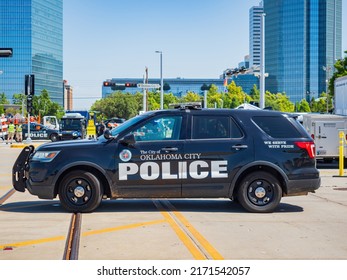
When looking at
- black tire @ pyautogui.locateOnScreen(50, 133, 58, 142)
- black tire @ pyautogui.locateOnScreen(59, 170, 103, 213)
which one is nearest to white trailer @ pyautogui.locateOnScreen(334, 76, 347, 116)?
black tire @ pyautogui.locateOnScreen(59, 170, 103, 213)

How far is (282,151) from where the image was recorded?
9656mm

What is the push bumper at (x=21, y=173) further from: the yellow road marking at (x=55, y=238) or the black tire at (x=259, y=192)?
the black tire at (x=259, y=192)

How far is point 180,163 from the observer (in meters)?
9.51

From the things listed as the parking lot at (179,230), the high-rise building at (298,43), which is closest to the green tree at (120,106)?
the high-rise building at (298,43)

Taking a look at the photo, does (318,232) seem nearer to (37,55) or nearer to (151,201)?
(151,201)

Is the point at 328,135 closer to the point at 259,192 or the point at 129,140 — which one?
the point at 259,192

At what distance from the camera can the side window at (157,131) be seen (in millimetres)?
9609

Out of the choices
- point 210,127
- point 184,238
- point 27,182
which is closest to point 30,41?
point 27,182

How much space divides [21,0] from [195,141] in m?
164

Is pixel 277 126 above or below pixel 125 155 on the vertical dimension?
above

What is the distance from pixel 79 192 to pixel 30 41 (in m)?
163

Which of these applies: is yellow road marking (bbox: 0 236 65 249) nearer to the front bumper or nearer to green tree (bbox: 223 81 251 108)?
the front bumper
